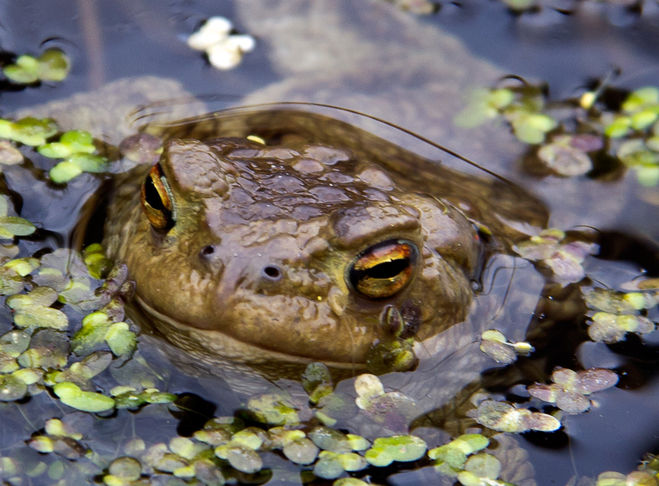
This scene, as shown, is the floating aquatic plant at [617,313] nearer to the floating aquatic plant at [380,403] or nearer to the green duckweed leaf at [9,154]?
the floating aquatic plant at [380,403]

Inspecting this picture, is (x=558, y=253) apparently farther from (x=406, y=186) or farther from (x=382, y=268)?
(x=382, y=268)

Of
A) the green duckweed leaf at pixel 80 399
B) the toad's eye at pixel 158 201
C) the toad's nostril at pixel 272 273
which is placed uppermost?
the toad's eye at pixel 158 201

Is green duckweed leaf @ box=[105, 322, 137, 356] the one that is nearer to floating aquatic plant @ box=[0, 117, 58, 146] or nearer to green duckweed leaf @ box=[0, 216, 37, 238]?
green duckweed leaf @ box=[0, 216, 37, 238]

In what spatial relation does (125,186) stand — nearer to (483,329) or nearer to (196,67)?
(196,67)

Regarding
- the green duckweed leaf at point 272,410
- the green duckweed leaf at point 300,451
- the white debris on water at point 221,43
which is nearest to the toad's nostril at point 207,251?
the green duckweed leaf at point 272,410

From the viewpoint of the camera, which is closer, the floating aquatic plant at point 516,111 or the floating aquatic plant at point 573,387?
the floating aquatic plant at point 573,387

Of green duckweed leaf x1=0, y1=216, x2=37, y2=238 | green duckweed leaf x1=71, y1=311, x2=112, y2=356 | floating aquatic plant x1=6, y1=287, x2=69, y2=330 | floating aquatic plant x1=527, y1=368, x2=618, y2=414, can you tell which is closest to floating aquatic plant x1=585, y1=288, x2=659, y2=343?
floating aquatic plant x1=527, y1=368, x2=618, y2=414

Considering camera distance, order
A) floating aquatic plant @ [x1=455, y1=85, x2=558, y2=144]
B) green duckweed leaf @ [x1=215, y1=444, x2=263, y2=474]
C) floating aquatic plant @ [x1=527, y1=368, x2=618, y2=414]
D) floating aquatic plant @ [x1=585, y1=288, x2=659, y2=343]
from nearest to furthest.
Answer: green duckweed leaf @ [x1=215, y1=444, x2=263, y2=474] < floating aquatic plant @ [x1=527, y1=368, x2=618, y2=414] < floating aquatic plant @ [x1=585, y1=288, x2=659, y2=343] < floating aquatic plant @ [x1=455, y1=85, x2=558, y2=144]
